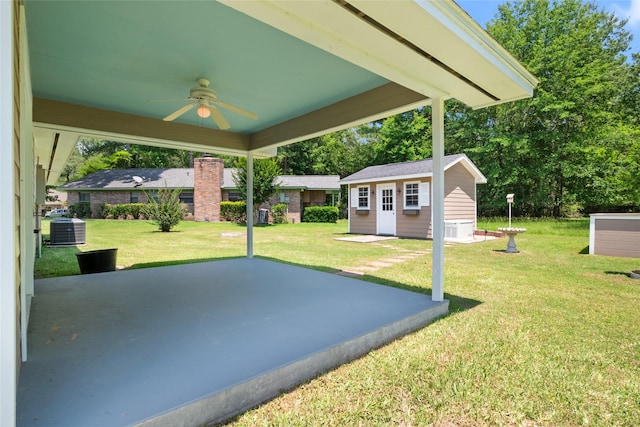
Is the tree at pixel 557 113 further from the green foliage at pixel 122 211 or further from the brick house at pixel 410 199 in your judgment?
the green foliage at pixel 122 211

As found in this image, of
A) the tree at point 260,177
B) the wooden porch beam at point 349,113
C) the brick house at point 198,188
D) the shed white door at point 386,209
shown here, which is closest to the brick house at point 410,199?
the shed white door at point 386,209

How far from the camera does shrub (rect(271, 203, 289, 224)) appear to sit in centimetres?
1941

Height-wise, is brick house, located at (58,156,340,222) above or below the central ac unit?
above

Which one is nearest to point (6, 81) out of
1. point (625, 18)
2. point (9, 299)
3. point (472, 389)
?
point (9, 299)

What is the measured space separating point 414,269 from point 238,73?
15.2 feet

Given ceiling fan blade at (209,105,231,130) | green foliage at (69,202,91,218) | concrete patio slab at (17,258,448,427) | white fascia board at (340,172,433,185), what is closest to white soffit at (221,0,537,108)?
ceiling fan blade at (209,105,231,130)

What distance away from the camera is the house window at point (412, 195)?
11742 mm

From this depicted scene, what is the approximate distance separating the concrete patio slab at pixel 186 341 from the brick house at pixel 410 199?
789cm

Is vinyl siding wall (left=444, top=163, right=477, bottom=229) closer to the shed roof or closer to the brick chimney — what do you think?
the shed roof

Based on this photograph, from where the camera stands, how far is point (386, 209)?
42.2 ft

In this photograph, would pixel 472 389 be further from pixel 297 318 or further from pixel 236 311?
pixel 236 311

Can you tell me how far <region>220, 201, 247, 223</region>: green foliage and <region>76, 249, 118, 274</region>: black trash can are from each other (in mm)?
13299

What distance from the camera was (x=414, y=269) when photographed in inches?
244

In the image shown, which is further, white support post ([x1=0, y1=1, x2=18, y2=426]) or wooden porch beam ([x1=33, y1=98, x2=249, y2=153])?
wooden porch beam ([x1=33, y1=98, x2=249, y2=153])
